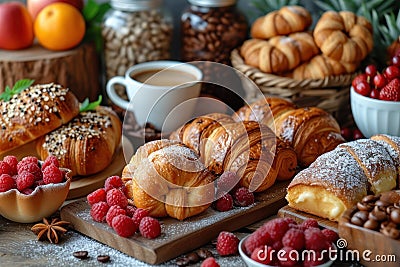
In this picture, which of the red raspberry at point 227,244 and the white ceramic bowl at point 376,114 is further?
the white ceramic bowl at point 376,114

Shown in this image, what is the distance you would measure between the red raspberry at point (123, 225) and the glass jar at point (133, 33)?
0.92 meters

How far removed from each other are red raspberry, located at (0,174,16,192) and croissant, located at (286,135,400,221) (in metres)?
0.65

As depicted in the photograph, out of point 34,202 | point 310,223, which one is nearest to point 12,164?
point 34,202

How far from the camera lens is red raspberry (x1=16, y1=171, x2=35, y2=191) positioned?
63.3 inches

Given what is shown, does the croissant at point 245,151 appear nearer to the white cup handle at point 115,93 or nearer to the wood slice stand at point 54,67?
the white cup handle at point 115,93

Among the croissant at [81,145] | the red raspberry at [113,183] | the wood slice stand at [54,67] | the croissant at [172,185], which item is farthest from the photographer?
the wood slice stand at [54,67]

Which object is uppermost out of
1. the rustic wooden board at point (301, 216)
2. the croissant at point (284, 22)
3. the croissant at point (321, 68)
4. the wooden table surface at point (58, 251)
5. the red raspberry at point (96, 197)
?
the croissant at point (284, 22)

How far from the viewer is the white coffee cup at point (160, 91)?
2.00 metres

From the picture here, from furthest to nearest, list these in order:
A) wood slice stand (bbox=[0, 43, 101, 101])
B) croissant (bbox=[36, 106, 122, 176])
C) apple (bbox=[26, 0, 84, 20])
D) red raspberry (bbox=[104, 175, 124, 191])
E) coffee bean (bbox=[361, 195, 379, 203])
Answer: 1. apple (bbox=[26, 0, 84, 20])
2. wood slice stand (bbox=[0, 43, 101, 101])
3. croissant (bbox=[36, 106, 122, 176])
4. red raspberry (bbox=[104, 175, 124, 191])
5. coffee bean (bbox=[361, 195, 379, 203])

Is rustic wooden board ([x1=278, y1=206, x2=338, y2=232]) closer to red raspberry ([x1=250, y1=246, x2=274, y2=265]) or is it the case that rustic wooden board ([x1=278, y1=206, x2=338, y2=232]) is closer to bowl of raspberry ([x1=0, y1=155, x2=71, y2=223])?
red raspberry ([x1=250, y1=246, x2=274, y2=265])

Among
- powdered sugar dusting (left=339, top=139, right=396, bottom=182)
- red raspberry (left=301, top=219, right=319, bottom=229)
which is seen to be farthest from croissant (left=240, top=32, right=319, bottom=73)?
red raspberry (left=301, top=219, right=319, bottom=229)

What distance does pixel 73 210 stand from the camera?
1.64 meters

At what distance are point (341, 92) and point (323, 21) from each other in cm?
23

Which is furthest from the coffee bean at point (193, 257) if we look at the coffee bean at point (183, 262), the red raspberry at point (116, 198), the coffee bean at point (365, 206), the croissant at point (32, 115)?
the croissant at point (32, 115)
